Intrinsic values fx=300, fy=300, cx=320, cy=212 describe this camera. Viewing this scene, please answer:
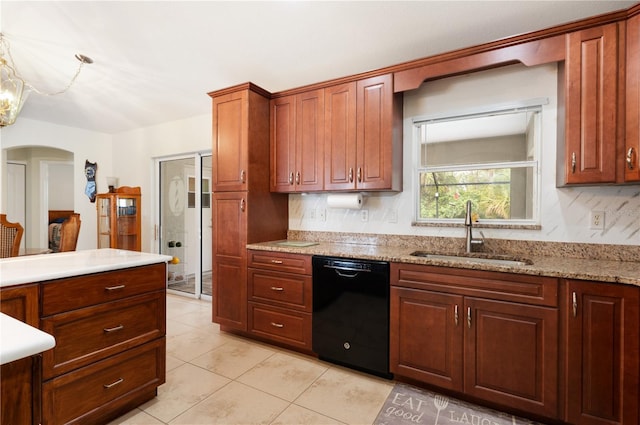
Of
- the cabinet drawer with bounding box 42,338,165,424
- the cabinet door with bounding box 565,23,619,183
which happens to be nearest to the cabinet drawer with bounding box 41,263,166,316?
the cabinet drawer with bounding box 42,338,165,424

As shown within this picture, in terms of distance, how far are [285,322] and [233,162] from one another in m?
1.58

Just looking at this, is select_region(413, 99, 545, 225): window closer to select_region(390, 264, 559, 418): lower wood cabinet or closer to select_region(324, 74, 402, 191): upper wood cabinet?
select_region(324, 74, 402, 191): upper wood cabinet

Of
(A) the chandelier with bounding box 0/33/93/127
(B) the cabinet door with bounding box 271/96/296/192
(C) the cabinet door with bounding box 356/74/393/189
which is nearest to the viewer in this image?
(A) the chandelier with bounding box 0/33/93/127

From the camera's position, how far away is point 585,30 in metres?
1.87

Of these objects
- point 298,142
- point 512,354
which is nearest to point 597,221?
point 512,354

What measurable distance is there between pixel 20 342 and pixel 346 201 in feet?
7.70

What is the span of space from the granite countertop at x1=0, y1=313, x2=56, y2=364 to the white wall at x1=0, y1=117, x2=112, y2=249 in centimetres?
503

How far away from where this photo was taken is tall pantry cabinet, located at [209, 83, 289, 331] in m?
2.86

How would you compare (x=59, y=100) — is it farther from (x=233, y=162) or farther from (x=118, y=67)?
(x=233, y=162)

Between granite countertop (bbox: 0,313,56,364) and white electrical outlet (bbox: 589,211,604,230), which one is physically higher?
white electrical outlet (bbox: 589,211,604,230)

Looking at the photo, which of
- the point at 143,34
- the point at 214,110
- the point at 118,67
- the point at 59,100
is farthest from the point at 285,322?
the point at 59,100

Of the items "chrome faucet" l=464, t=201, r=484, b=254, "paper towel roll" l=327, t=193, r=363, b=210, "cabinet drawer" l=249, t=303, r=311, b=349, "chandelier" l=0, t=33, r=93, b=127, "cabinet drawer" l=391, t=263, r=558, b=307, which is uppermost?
"chandelier" l=0, t=33, r=93, b=127

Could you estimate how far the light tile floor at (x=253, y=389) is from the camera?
5.96 ft

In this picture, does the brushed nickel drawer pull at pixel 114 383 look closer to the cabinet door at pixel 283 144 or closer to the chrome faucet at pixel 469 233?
the cabinet door at pixel 283 144
